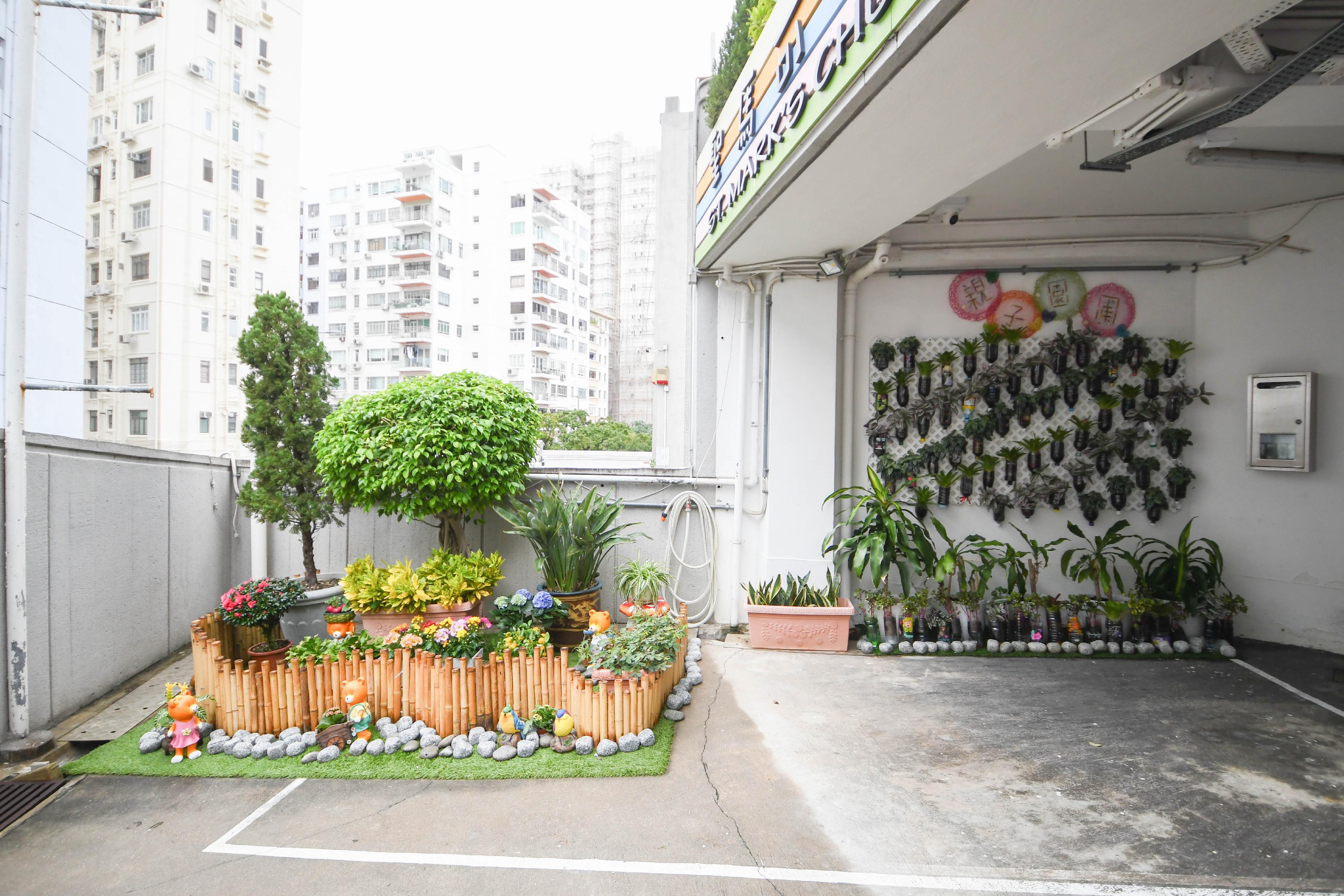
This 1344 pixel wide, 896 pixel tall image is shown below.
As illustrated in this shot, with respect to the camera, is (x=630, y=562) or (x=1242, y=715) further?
(x=630, y=562)

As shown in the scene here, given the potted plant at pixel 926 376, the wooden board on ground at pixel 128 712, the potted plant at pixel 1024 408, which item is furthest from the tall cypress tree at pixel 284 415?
the potted plant at pixel 1024 408

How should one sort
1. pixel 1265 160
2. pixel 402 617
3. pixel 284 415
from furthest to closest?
pixel 284 415 < pixel 402 617 < pixel 1265 160

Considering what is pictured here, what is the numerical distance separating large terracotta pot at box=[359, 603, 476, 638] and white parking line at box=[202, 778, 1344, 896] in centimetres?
170

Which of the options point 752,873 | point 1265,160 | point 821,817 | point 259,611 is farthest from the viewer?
point 259,611

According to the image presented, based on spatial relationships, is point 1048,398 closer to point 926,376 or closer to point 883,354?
point 926,376

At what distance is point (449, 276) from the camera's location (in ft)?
96.2

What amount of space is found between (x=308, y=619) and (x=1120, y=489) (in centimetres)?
609

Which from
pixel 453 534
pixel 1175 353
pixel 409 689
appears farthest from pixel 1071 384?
pixel 409 689

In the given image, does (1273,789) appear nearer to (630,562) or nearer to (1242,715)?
(1242,715)

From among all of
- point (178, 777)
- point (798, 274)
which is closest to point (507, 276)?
point (798, 274)

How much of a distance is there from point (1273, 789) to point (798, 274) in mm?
3911

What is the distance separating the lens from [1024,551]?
4.92m

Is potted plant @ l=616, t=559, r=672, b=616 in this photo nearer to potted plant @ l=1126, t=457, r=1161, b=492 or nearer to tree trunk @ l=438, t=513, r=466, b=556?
tree trunk @ l=438, t=513, r=466, b=556

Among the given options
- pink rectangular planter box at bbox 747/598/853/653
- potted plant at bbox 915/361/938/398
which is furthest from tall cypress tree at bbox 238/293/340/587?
potted plant at bbox 915/361/938/398
